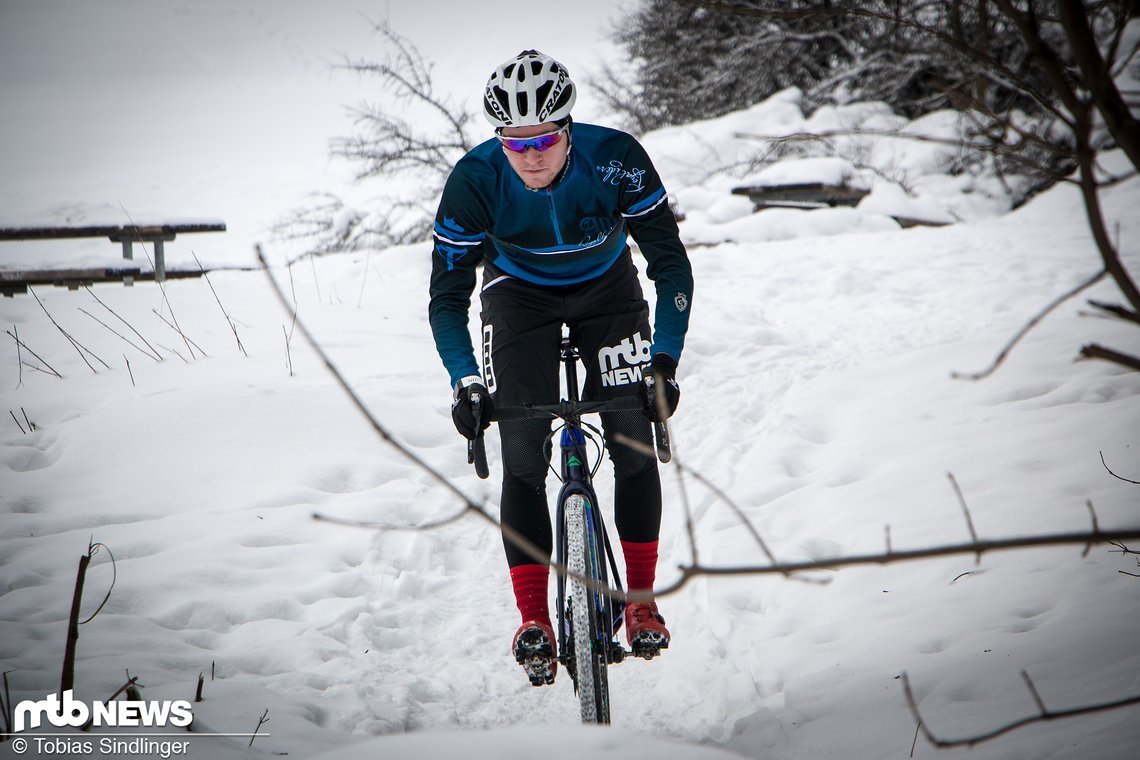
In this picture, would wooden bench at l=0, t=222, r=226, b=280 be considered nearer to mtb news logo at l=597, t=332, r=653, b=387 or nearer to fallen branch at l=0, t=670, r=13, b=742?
fallen branch at l=0, t=670, r=13, b=742

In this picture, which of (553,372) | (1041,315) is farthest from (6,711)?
(1041,315)

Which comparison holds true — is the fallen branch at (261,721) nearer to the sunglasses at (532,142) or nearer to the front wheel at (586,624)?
the front wheel at (586,624)

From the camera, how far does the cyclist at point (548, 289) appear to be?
2693mm

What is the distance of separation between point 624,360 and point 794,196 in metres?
10.8

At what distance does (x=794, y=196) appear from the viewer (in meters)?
12.5

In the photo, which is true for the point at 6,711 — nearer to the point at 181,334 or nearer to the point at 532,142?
the point at 532,142

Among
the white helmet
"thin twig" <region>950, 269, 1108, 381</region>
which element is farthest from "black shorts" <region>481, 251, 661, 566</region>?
"thin twig" <region>950, 269, 1108, 381</region>

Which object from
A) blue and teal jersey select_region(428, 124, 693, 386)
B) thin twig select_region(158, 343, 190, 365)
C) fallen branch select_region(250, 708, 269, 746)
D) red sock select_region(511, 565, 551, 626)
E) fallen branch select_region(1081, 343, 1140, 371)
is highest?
thin twig select_region(158, 343, 190, 365)

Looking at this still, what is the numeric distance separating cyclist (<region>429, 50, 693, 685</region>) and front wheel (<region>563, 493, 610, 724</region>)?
162mm

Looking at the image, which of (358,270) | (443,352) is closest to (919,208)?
(358,270)

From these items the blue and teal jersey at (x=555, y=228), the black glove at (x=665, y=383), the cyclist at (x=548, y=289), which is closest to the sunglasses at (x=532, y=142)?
the cyclist at (x=548, y=289)

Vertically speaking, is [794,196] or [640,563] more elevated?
[794,196]

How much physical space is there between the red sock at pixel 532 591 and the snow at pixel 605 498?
0.45 meters

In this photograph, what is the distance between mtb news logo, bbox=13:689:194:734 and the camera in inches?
81.8
